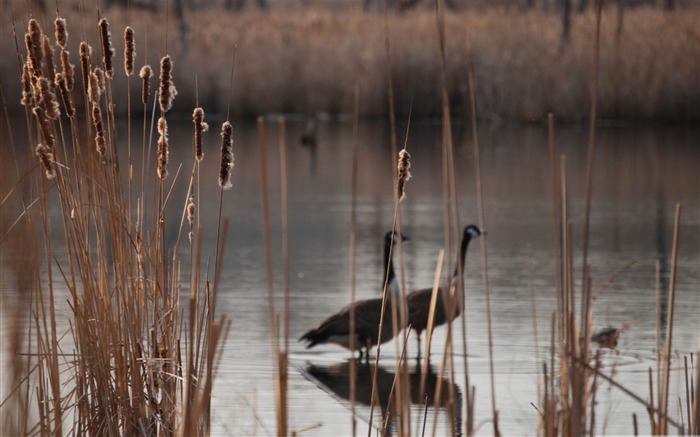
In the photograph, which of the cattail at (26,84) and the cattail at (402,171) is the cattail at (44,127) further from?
the cattail at (402,171)

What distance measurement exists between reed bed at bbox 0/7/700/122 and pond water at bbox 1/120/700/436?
0.57m

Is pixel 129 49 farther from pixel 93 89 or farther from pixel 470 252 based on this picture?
pixel 470 252

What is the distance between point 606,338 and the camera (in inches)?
216

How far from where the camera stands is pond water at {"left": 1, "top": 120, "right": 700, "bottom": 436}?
16.3 feet

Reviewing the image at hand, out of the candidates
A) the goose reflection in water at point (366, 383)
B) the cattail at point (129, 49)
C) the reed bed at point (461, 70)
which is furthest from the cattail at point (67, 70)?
the reed bed at point (461, 70)

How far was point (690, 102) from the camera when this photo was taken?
1688 centimetres

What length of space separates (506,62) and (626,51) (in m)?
1.71

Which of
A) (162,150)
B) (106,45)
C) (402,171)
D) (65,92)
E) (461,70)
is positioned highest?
(461,70)

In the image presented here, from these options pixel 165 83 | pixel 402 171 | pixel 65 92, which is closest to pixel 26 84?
pixel 65 92

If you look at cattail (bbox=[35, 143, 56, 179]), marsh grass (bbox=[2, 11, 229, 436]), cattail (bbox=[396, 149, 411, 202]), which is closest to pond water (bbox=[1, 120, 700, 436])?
marsh grass (bbox=[2, 11, 229, 436])

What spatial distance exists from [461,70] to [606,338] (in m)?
13.6

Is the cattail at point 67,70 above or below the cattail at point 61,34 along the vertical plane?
below

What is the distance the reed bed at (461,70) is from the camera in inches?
666

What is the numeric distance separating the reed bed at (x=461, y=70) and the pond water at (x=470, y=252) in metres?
0.57
